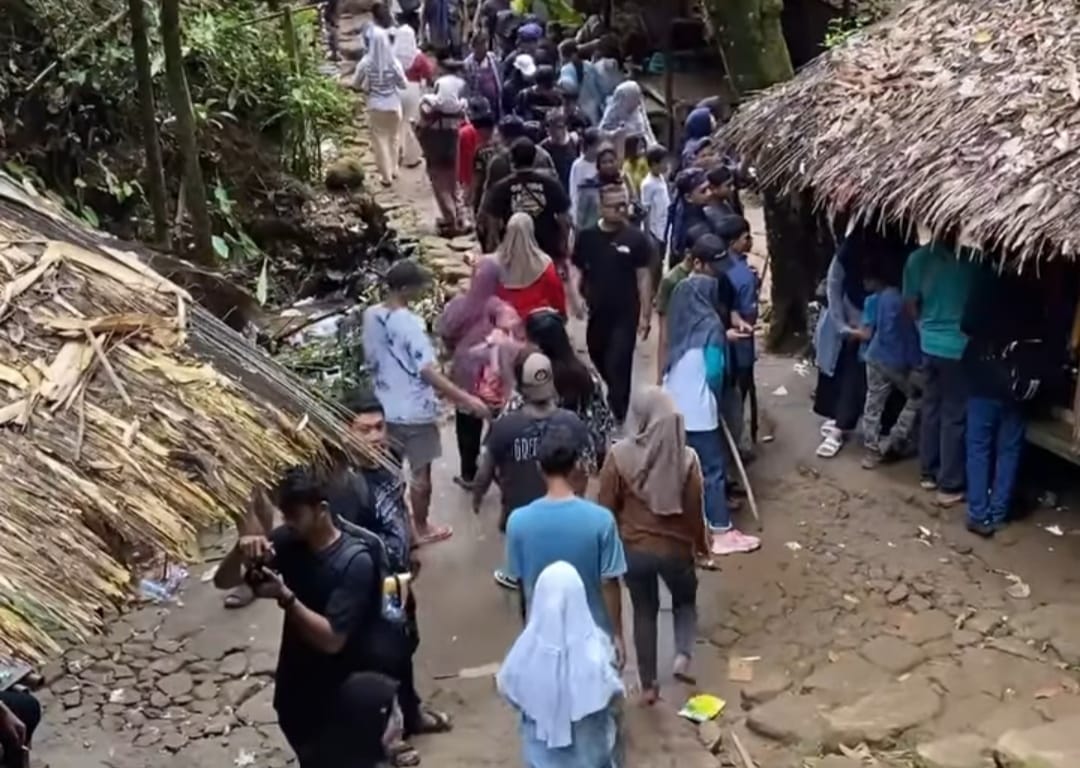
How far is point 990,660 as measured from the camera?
6758 mm

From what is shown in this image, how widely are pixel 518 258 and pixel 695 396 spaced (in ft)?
4.16

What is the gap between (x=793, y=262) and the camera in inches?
399

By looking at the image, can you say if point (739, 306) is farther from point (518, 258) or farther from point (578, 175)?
point (578, 175)

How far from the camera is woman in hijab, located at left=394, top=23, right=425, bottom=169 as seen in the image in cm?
1434

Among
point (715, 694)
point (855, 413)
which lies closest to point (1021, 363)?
point (855, 413)

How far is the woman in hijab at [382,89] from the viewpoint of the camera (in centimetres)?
1352

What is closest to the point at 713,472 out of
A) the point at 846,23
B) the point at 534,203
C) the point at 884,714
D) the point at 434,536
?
the point at 434,536

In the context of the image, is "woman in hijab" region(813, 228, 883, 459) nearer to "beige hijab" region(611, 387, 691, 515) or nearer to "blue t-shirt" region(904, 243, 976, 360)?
"blue t-shirt" region(904, 243, 976, 360)

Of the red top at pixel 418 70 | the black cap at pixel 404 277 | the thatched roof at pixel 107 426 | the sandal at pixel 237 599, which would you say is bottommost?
the sandal at pixel 237 599

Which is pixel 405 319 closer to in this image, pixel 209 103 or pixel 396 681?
pixel 396 681

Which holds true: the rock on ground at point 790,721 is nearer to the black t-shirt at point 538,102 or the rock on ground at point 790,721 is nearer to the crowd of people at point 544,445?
the crowd of people at point 544,445

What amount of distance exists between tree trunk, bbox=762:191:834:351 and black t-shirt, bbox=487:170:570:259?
4.33ft

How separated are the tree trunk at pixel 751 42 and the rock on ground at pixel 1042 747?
17.5 ft

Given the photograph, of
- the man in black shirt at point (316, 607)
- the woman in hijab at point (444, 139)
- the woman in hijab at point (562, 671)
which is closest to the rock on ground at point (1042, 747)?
the woman in hijab at point (562, 671)
